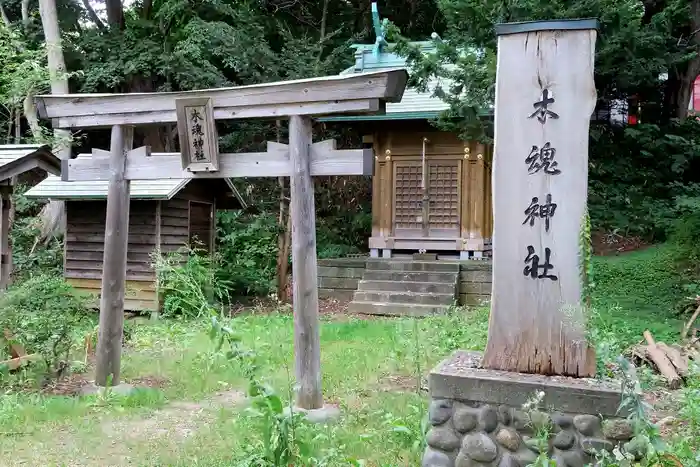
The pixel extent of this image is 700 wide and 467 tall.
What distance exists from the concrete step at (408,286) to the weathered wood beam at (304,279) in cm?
647

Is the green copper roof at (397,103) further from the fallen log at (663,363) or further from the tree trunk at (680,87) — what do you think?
the tree trunk at (680,87)

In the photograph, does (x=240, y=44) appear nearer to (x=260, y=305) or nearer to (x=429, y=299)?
(x=260, y=305)

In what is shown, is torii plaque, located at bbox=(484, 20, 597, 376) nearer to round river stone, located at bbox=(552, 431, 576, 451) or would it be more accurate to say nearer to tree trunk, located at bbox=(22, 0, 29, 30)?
round river stone, located at bbox=(552, 431, 576, 451)

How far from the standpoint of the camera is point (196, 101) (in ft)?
19.6

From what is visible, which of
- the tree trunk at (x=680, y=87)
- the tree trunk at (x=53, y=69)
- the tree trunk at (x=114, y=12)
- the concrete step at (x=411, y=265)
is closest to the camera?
the concrete step at (x=411, y=265)

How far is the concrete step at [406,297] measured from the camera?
11445 mm

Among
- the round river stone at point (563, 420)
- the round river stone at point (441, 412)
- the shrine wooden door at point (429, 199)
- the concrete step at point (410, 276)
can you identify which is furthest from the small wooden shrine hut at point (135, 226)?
the round river stone at point (563, 420)

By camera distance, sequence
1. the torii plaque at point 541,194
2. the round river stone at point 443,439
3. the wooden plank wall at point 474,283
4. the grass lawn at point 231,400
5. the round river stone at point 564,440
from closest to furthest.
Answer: the round river stone at point 564,440 < the round river stone at point 443,439 < the torii plaque at point 541,194 < the grass lawn at point 231,400 < the wooden plank wall at point 474,283

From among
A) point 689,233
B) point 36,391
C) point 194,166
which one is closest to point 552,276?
point 194,166

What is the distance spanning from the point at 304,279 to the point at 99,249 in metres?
8.00

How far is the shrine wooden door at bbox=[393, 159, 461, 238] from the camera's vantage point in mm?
13094

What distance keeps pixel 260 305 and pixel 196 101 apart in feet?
23.5

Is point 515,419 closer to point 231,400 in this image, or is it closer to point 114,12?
point 231,400

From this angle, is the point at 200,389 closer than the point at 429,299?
Yes
